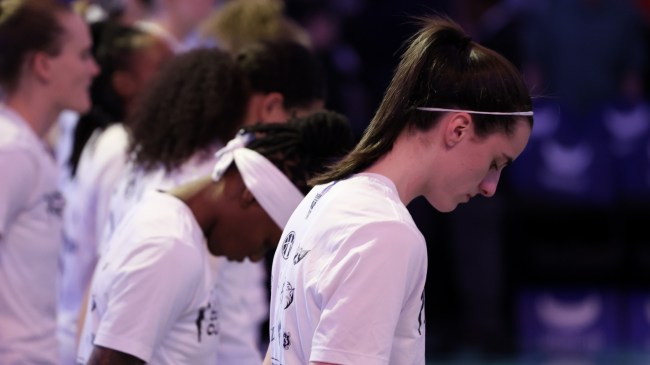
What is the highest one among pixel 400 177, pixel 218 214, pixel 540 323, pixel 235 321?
pixel 400 177

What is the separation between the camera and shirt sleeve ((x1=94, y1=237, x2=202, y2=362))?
10.3ft

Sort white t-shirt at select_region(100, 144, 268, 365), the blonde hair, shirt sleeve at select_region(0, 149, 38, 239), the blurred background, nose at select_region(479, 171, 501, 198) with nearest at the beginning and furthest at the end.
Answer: nose at select_region(479, 171, 501, 198), white t-shirt at select_region(100, 144, 268, 365), shirt sleeve at select_region(0, 149, 38, 239), the blonde hair, the blurred background

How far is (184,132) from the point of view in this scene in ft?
13.0

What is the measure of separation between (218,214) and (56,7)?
1.63 metres

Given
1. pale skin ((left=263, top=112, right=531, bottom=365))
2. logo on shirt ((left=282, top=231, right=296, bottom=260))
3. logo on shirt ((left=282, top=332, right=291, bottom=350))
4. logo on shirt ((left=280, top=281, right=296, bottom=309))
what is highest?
pale skin ((left=263, top=112, right=531, bottom=365))

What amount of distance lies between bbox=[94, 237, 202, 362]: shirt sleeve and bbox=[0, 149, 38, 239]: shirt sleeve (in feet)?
3.29

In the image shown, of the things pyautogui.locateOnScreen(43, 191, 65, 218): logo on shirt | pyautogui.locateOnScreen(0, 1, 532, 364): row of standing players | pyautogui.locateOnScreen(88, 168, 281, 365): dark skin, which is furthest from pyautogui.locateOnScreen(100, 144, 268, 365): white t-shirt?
pyautogui.locateOnScreen(88, 168, 281, 365): dark skin

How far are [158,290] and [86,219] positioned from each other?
77.8 inches

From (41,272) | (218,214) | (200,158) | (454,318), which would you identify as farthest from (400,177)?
(454,318)

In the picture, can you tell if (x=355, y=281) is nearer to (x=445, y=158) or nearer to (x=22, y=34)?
(x=445, y=158)

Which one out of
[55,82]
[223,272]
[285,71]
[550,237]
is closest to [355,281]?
[285,71]

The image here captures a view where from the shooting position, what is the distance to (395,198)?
2.59m

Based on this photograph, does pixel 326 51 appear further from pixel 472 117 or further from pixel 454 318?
pixel 472 117

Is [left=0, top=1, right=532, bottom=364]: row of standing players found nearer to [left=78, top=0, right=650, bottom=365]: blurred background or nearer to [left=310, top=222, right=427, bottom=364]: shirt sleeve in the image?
[left=310, top=222, right=427, bottom=364]: shirt sleeve
